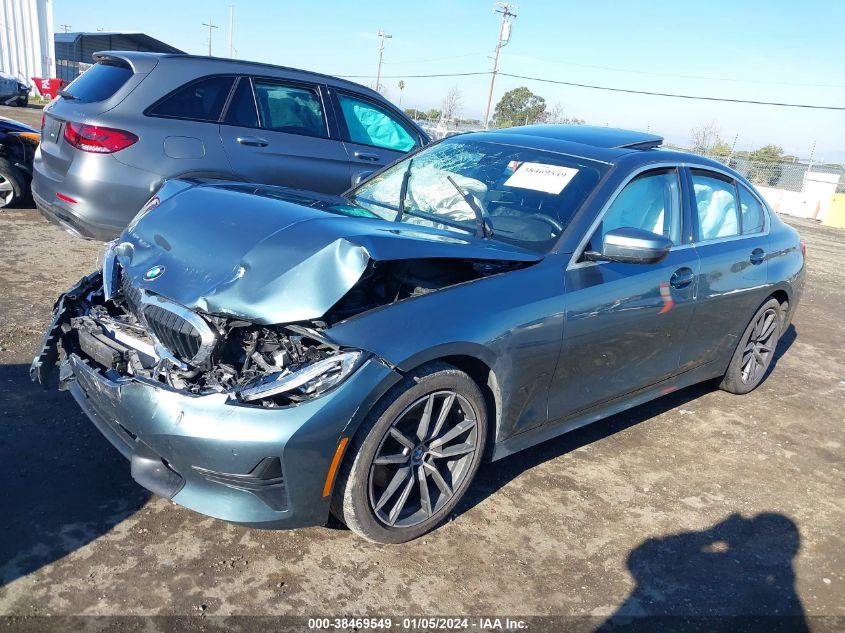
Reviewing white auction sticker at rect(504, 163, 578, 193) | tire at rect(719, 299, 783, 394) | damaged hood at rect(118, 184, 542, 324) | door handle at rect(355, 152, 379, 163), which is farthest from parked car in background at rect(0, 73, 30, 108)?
tire at rect(719, 299, 783, 394)

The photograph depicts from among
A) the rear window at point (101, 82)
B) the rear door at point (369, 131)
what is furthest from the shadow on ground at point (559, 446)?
the rear window at point (101, 82)

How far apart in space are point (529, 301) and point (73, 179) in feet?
12.8

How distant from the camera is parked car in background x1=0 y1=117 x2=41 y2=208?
7.34 m

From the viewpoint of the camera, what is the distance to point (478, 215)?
358cm

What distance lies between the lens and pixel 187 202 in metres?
3.35

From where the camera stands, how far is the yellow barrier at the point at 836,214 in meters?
22.0

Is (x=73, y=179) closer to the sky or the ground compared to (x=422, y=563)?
closer to the sky

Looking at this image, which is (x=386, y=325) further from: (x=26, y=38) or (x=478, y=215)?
(x=26, y=38)

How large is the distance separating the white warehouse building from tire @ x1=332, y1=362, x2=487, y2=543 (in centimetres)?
3680

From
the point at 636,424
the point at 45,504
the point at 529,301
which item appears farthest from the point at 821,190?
the point at 45,504

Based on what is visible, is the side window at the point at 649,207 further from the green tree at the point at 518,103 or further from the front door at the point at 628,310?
the green tree at the point at 518,103

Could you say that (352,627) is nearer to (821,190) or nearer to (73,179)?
(73,179)

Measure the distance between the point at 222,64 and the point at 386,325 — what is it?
13.5 ft

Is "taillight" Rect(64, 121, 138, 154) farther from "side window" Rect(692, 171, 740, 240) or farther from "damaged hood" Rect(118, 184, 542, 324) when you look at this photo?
"side window" Rect(692, 171, 740, 240)
